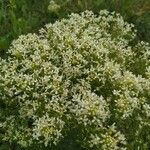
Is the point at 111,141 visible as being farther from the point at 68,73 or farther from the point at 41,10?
the point at 41,10

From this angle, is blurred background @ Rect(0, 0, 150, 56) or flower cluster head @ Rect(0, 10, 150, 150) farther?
blurred background @ Rect(0, 0, 150, 56)

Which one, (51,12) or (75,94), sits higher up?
(51,12)

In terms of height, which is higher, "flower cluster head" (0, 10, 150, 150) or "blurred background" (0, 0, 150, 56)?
"blurred background" (0, 0, 150, 56)

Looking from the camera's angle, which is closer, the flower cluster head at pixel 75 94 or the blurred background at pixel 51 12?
the flower cluster head at pixel 75 94

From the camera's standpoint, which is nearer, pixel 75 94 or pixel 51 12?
pixel 75 94

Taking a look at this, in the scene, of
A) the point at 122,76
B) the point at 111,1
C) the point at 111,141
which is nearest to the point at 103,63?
the point at 122,76
